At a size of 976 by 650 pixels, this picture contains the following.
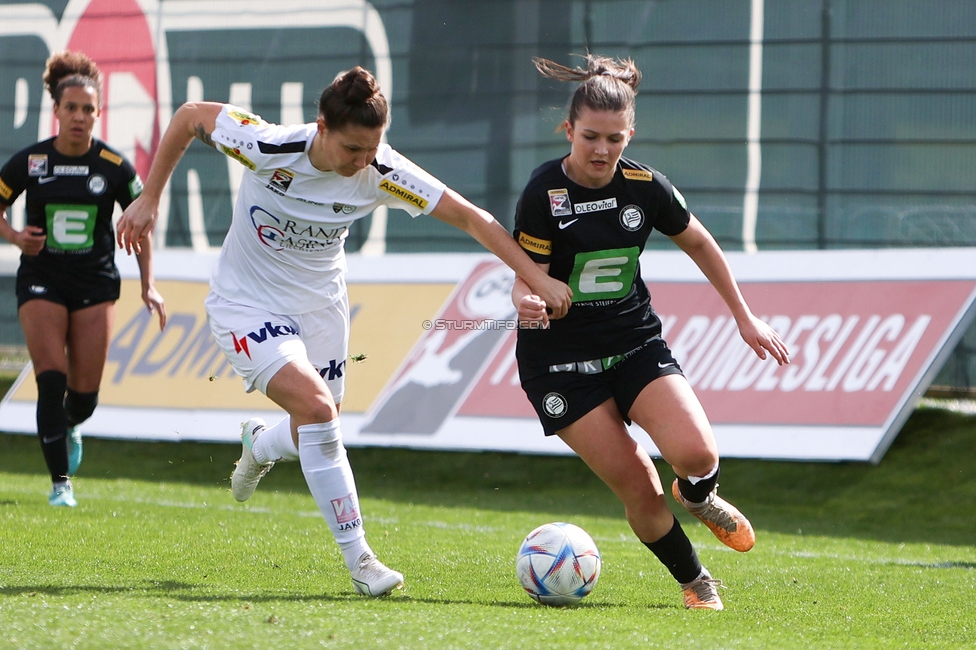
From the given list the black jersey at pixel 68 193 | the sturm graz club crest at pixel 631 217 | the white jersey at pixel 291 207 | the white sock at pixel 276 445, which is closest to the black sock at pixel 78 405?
the black jersey at pixel 68 193

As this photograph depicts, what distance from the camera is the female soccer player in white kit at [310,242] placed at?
4.23 meters

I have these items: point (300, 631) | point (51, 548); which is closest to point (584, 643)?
point (300, 631)

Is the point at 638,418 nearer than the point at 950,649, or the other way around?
the point at 950,649

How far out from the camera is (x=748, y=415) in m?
8.59

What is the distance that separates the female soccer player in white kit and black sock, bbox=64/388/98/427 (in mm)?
2619

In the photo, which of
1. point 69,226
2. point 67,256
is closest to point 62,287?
point 67,256

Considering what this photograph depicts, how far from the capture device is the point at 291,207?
4547mm

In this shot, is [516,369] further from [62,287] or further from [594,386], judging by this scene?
[594,386]

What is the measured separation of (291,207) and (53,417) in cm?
308

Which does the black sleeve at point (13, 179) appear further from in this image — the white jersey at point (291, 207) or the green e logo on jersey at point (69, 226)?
the white jersey at point (291, 207)

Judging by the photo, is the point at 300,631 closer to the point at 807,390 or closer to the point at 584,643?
the point at 584,643

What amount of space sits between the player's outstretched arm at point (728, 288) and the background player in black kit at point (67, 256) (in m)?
3.48

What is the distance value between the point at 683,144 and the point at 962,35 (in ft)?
8.05

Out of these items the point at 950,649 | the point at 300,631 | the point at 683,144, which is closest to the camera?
the point at 300,631
